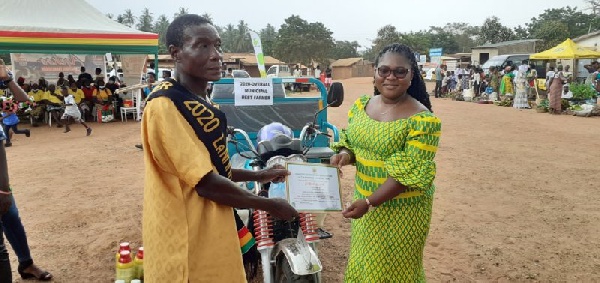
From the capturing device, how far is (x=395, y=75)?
2.14 metres

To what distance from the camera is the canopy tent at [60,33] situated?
1206 cm

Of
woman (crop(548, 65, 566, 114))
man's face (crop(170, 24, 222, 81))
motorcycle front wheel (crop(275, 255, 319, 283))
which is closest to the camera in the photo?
man's face (crop(170, 24, 222, 81))

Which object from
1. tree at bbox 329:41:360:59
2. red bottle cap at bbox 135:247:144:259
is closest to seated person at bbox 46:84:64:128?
red bottle cap at bbox 135:247:144:259

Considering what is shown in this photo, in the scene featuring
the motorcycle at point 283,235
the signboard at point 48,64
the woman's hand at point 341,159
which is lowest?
the motorcycle at point 283,235

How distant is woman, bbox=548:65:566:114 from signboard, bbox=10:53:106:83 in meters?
16.1

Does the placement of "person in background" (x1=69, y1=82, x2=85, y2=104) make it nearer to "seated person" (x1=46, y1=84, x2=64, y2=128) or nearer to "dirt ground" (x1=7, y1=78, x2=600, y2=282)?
"seated person" (x1=46, y1=84, x2=64, y2=128)

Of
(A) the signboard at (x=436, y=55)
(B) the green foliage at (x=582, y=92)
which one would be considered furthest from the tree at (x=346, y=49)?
(B) the green foliage at (x=582, y=92)

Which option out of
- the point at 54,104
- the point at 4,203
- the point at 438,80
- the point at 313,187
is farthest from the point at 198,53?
the point at 438,80

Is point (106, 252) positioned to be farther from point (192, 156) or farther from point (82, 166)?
point (82, 166)

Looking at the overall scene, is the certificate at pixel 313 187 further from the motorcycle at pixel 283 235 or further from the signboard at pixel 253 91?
the signboard at pixel 253 91

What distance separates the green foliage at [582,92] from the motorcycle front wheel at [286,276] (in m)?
15.4

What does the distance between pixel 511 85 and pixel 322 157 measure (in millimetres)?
17291

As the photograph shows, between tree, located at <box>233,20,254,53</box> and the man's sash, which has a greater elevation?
tree, located at <box>233,20,254,53</box>

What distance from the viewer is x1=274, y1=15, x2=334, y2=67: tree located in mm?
48750
